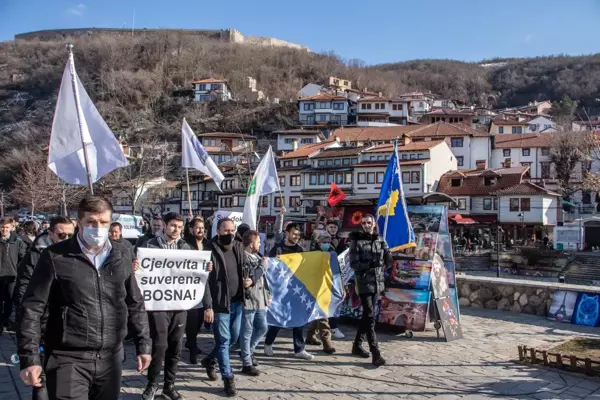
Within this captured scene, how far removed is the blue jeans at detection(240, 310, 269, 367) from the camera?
6493 millimetres

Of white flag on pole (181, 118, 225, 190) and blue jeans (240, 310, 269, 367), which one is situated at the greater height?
white flag on pole (181, 118, 225, 190)

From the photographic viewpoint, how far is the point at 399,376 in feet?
21.7

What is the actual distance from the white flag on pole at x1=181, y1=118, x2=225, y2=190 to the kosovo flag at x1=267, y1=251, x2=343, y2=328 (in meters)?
4.60

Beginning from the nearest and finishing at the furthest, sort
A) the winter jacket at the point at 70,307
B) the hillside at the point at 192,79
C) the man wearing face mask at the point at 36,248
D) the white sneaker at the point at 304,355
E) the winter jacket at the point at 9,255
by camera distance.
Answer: the winter jacket at the point at 70,307 < the man wearing face mask at the point at 36,248 < the white sneaker at the point at 304,355 < the winter jacket at the point at 9,255 < the hillside at the point at 192,79

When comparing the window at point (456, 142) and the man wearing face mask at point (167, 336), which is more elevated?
the window at point (456, 142)

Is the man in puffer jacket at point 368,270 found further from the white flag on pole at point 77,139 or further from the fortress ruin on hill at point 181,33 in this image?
the fortress ruin on hill at point 181,33

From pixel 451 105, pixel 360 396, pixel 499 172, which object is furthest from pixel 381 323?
pixel 451 105

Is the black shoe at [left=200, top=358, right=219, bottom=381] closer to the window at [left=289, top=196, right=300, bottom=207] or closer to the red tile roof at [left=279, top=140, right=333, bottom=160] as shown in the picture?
the window at [left=289, top=196, right=300, bottom=207]

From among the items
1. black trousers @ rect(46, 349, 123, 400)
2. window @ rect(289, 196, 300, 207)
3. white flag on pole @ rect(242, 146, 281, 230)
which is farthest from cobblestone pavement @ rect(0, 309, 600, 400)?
window @ rect(289, 196, 300, 207)

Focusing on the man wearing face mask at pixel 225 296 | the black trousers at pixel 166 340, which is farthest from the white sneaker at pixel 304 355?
the black trousers at pixel 166 340

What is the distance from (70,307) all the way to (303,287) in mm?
5022

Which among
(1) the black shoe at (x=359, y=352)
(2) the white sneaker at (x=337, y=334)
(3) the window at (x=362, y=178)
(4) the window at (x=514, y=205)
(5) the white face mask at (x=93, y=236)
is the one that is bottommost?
(2) the white sneaker at (x=337, y=334)

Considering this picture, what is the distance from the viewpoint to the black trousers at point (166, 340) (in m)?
5.50

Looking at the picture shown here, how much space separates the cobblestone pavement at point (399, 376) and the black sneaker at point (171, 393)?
7.4 inches
